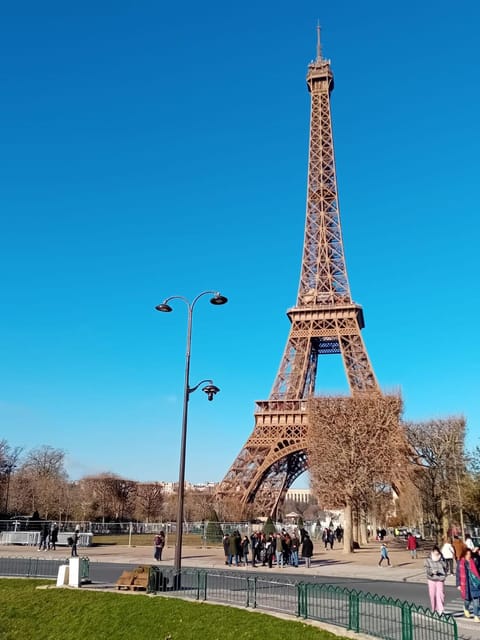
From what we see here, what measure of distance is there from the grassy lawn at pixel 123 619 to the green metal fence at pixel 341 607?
0.69 metres

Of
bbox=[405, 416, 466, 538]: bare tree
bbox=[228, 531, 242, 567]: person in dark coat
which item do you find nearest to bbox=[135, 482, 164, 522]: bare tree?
bbox=[405, 416, 466, 538]: bare tree

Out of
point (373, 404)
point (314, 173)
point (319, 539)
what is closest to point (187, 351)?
point (373, 404)

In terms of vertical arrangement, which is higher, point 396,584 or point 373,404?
point 373,404

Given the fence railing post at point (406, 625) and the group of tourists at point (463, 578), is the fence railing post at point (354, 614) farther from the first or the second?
the group of tourists at point (463, 578)

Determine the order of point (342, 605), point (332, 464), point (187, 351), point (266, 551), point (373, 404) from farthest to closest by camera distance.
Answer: point (373, 404)
point (332, 464)
point (266, 551)
point (187, 351)
point (342, 605)

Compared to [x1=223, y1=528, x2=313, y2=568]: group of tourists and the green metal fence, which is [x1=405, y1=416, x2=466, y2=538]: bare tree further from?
the green metal fence

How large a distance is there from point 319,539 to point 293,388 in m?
14.8

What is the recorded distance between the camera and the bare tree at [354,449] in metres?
40.0

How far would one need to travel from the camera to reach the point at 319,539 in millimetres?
57938

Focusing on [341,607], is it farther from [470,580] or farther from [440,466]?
[440,466]

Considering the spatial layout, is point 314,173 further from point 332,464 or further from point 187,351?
point 187,351

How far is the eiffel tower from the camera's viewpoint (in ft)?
176

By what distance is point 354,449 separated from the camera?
40906 millimetres

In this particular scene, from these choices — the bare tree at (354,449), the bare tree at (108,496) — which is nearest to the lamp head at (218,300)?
the bare tree at (354,449)
